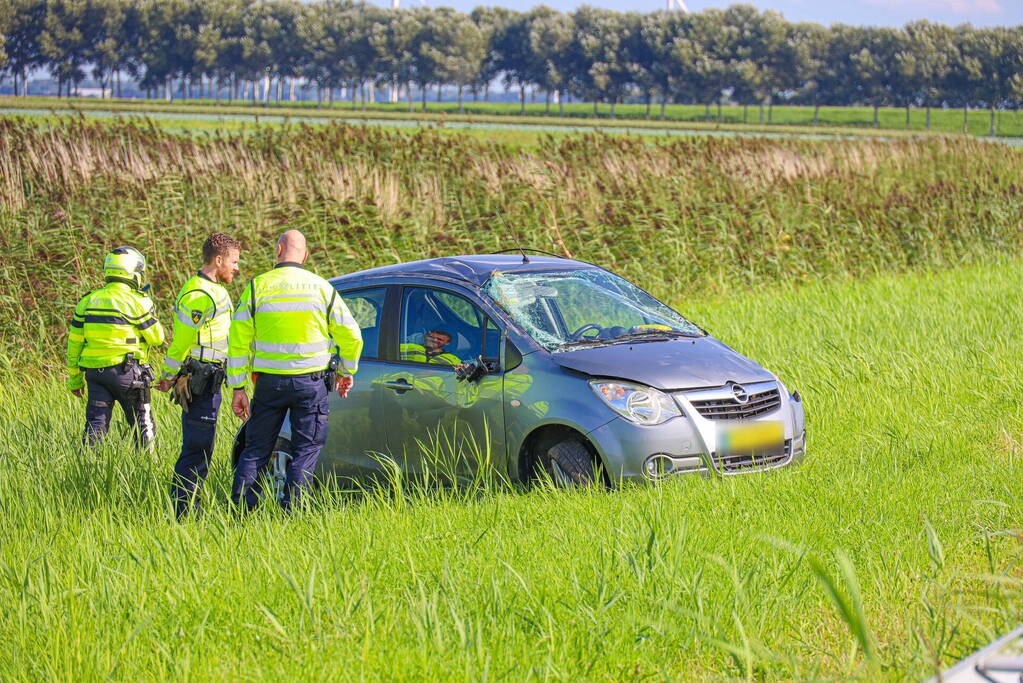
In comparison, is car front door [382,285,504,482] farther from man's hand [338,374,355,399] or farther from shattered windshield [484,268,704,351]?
man's hand [338,374,355,399]

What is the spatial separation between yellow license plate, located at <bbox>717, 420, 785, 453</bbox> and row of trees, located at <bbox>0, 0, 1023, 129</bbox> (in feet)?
280

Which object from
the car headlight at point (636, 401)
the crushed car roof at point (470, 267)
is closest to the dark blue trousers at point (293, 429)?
the crushed car roof at point (470, 267)

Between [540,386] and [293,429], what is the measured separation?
57.2 inches

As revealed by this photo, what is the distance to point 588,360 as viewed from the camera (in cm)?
634

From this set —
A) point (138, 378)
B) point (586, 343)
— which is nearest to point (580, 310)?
→ point (586, 343)

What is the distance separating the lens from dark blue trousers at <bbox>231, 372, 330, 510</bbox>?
615 centimetres

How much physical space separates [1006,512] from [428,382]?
335 centimetres

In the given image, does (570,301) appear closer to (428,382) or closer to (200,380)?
(428,382)

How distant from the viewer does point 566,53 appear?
124m

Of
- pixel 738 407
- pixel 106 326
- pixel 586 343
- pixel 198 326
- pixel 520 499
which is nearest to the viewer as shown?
pixel 520 499

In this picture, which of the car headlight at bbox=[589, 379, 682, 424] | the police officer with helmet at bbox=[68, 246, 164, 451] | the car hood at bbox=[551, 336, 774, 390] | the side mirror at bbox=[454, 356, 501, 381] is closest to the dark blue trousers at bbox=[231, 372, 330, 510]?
the side mirror at bbox=[454, 356, 501, 381]

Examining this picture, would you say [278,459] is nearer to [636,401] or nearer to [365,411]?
[365,411]

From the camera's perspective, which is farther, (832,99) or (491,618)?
(832,99)

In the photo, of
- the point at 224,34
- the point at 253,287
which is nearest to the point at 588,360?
the point at 253,287
